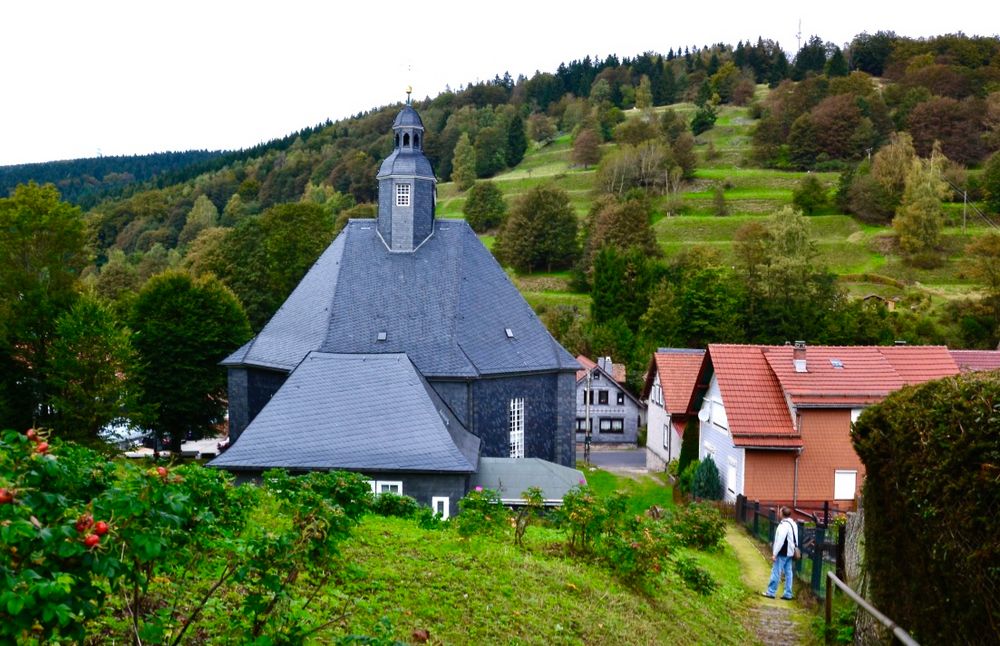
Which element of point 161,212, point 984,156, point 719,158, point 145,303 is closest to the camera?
point 145,303

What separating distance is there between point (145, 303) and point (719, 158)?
7555cm

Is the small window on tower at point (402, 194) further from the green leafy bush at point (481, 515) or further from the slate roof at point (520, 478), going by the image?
the green leafy bush at point (481, 515)

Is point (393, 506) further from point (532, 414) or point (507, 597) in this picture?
point (532, 414)

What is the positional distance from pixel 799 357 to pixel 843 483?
4.38 metres

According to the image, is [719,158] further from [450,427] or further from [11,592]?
[11,592]

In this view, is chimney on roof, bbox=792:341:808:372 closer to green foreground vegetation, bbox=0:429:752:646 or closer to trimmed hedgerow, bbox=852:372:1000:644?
green foreground vegetation, bbox=0:429:752:646

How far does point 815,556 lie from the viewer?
13.3m

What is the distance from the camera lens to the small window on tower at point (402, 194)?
98.8ft

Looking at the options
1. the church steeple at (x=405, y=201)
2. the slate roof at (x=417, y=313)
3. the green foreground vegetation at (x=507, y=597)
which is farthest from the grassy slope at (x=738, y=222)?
the green foreground vegetation at (x=507, y=597)

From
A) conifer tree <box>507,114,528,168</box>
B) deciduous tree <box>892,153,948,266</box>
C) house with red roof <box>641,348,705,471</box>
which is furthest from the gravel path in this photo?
conifer tree <box>507,114,528,168</box>

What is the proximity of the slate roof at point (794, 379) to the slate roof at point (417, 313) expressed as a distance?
5708mm

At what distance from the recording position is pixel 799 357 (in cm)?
2859

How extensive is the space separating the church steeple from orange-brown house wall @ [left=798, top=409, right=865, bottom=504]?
573 inches

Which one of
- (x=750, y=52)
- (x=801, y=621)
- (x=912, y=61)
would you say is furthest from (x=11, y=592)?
(x=750, y=52)
